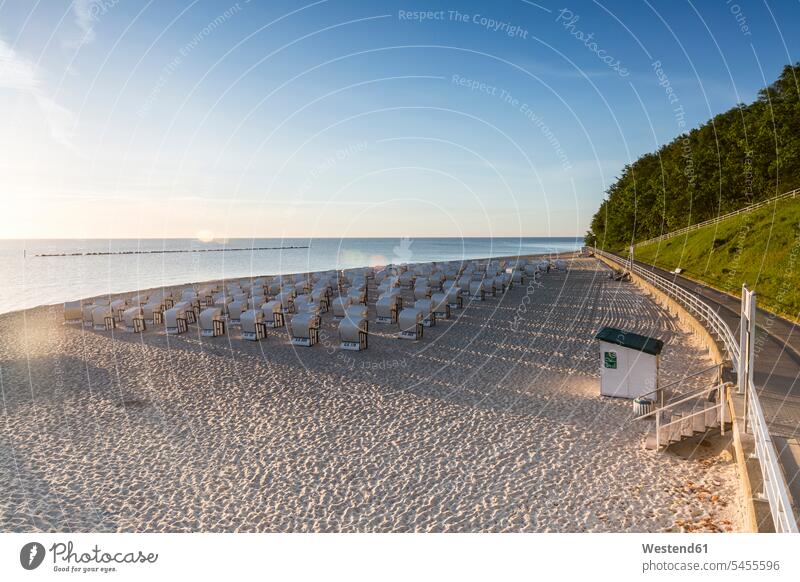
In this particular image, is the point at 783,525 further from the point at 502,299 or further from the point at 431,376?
the point at 502,299

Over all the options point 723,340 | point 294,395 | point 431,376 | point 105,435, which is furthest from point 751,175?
point 105,435

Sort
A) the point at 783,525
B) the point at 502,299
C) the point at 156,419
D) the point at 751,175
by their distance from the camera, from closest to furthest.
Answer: the point at 783,525 → the point at 156,419 → the point at 502,299 → the point at 751,175

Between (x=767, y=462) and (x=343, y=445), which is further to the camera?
(x=343, y=445)

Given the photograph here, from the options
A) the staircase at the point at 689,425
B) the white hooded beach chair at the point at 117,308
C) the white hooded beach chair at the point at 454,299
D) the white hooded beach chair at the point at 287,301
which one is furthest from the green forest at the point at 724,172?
the white hooded beach chair at the point at 117,308

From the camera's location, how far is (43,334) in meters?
18.9

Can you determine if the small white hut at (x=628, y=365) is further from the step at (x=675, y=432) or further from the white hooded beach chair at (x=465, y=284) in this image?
the white hooded beach chair at (x=465, y=284)

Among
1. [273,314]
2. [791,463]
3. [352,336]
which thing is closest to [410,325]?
[352,336]

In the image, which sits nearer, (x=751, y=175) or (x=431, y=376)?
(x=431, y=376)

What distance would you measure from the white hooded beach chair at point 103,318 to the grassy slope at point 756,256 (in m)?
22.9

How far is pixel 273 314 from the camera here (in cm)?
1822

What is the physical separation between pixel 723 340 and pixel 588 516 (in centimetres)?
880
